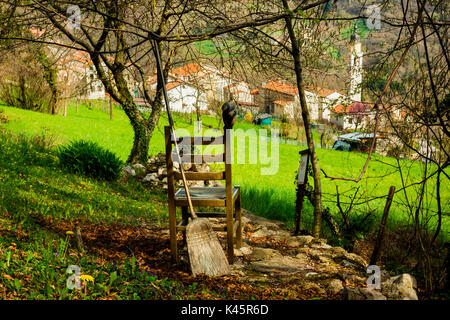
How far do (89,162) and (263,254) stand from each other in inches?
202

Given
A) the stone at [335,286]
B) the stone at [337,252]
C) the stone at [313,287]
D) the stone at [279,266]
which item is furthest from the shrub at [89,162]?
the stone at [335,286]

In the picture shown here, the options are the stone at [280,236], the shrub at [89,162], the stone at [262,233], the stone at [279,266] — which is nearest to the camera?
the stone at [279,266]

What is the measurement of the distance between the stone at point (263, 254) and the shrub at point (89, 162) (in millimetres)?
4787

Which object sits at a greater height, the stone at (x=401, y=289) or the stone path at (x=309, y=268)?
the stone at (x=401, y=289)

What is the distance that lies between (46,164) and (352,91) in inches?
245

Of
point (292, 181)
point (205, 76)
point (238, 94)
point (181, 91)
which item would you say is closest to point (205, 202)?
point (238, 94)

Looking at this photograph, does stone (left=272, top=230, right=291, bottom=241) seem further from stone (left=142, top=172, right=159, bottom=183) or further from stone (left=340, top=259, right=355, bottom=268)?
stone (left=142, top=172, right=159, bottom=183)

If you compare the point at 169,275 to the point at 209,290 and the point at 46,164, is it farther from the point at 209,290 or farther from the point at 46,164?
the point at 46,164

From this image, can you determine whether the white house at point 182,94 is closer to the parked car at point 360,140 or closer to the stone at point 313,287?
the parked car at point 360,140

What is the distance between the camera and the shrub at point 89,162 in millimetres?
8555

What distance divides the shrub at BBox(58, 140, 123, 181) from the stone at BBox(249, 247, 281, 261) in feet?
15.7

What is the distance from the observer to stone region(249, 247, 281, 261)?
15.1 feet

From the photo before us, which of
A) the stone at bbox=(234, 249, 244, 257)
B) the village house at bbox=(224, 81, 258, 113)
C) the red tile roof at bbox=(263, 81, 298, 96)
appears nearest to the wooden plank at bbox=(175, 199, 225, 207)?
the stone at bbox=(234, 249, 244, 257)

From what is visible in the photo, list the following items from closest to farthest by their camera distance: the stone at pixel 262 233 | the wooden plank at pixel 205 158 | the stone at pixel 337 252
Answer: the wooden plank at pixel 205 158 < the stone at pixel 337 252 < the stone at pixel 262 233
